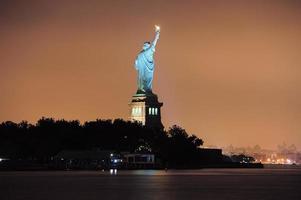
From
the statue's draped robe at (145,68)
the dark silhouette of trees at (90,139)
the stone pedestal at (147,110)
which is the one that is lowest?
the dark silhouette of trees at (90,139)

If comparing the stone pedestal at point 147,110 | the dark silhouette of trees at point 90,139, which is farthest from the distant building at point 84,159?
the stone pedestal at point 147,110

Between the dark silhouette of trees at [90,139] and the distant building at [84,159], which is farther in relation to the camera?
the dark silhouette of trees at [90,139]

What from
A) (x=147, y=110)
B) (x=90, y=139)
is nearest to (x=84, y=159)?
(x=90, y=139)

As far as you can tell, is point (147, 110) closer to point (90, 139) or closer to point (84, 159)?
point (90, 139)

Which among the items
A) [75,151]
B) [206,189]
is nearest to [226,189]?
[206,189]

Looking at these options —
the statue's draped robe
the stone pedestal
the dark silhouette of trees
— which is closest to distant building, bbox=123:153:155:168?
the dark silhouette of trees

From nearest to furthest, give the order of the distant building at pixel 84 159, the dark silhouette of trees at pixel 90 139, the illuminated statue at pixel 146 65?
the distant building at pixel 84 159 < the dark silhouette of trees at pixel 90 139 < the illuminated statue at pixel 146 65

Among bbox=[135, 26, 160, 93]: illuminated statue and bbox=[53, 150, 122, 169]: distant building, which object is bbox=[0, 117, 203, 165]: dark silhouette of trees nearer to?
bbox=[53, 150, 122, 169]: distant building

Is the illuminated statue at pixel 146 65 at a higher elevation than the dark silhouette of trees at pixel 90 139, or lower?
higher

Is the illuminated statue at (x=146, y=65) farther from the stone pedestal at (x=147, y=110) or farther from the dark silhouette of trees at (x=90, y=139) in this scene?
the dark silhouette of trees at (x=90, y=139)
